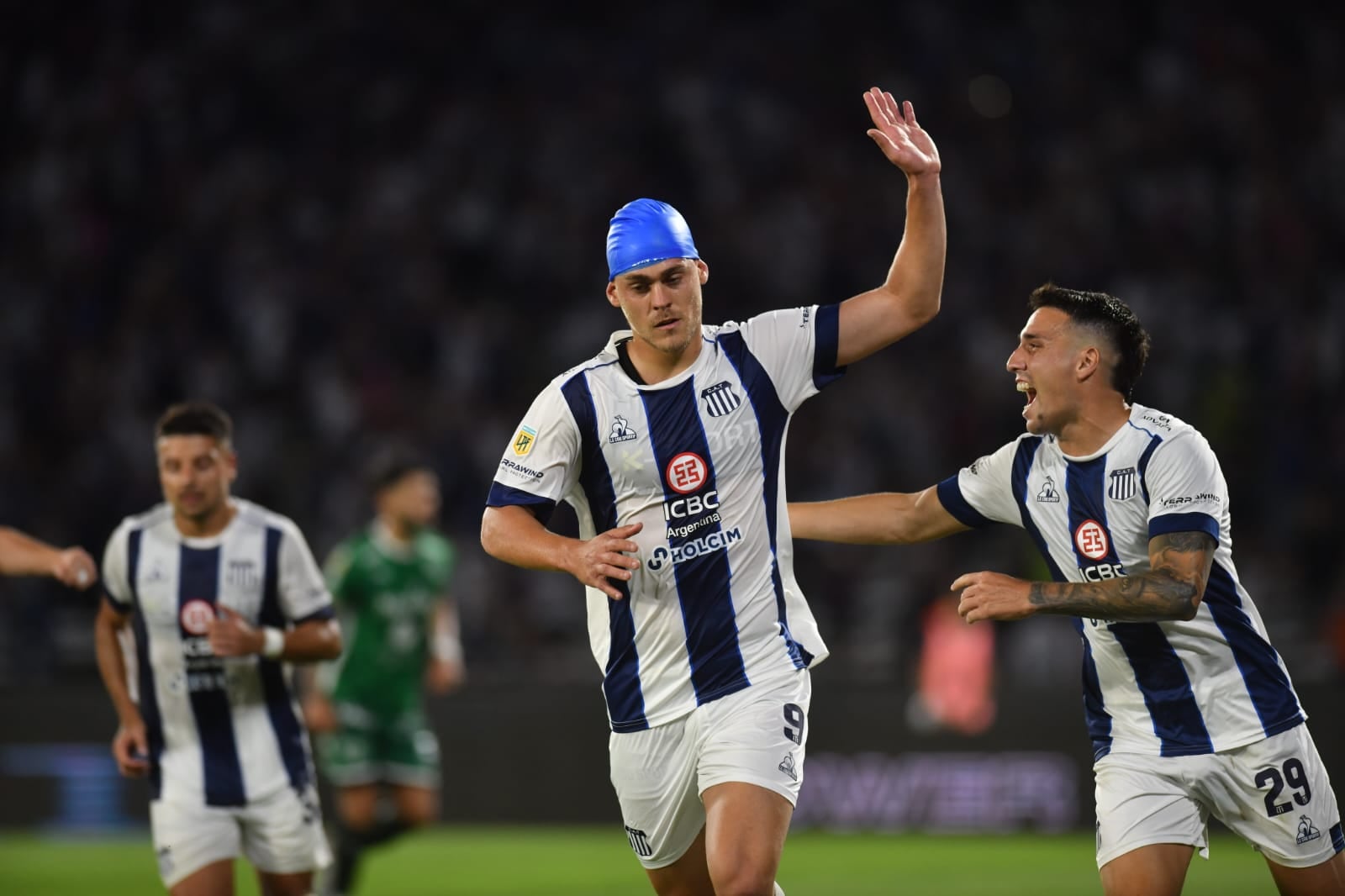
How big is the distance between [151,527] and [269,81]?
16.2 meters

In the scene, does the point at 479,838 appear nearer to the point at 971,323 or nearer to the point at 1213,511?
the point at 971,323

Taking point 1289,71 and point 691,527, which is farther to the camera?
point 1289,71

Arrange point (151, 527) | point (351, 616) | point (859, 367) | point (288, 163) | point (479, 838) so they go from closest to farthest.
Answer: point (151, 527), point (351, 616), point (479, 838), point (859, 367), point (288, 163)

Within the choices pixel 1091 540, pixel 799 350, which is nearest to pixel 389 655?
pixel 799 350

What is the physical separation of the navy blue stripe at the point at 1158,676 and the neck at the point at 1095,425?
8 centimetres

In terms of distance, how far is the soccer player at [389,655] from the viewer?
36.6 feet

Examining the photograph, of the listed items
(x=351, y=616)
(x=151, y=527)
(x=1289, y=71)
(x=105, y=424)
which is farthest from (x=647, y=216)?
(x=1289, y=71)

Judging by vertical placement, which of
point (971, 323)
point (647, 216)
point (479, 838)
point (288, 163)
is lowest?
point (479, 838)

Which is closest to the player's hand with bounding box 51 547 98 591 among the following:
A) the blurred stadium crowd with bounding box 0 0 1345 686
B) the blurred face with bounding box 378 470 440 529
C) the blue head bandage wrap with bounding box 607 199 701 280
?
the blue head bandage wrap with bounding box 607 199 701 280

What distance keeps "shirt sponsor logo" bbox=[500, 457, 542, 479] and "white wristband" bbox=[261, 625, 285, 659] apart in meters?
1.89

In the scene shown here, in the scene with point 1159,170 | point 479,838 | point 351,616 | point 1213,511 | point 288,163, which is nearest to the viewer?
point 1213,511

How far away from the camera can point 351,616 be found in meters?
11.4

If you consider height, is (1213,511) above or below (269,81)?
below

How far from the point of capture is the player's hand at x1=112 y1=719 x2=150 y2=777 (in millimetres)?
7469
